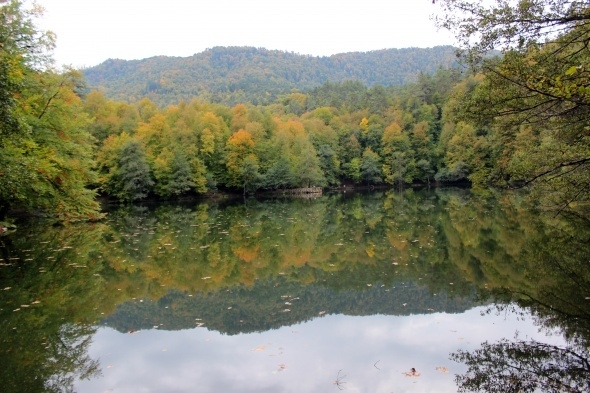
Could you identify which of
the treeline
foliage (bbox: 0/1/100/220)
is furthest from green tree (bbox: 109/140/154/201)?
foliage (bbox: 0/1/100/220)

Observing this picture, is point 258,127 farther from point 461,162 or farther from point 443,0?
point 443,0

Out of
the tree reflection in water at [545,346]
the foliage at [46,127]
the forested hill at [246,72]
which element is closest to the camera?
the tree reflection in water at [545,346]

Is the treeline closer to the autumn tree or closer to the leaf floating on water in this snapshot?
the autumn tree

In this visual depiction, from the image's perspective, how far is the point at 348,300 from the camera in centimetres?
1032

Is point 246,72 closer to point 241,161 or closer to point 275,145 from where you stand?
point 275,145

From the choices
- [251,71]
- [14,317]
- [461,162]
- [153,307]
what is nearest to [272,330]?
[153,307]

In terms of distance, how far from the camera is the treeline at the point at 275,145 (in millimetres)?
54188

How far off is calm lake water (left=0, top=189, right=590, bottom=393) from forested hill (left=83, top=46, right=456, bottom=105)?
11136 centimetres

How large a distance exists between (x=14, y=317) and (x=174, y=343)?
3.70m

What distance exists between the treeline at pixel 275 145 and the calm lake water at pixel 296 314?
106 ft

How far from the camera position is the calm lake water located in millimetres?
6566

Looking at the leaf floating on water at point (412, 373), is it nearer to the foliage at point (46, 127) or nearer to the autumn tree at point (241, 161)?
the foliage at point (46, 127)

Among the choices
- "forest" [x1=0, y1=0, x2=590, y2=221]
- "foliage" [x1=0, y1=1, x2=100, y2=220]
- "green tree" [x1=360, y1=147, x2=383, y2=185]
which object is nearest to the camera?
"forest" [x1=0, y1=0, x2=590, y2=221]

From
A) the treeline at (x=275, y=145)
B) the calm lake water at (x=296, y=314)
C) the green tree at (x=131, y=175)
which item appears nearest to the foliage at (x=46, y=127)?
the calm lake water at (x=296, y=314)
